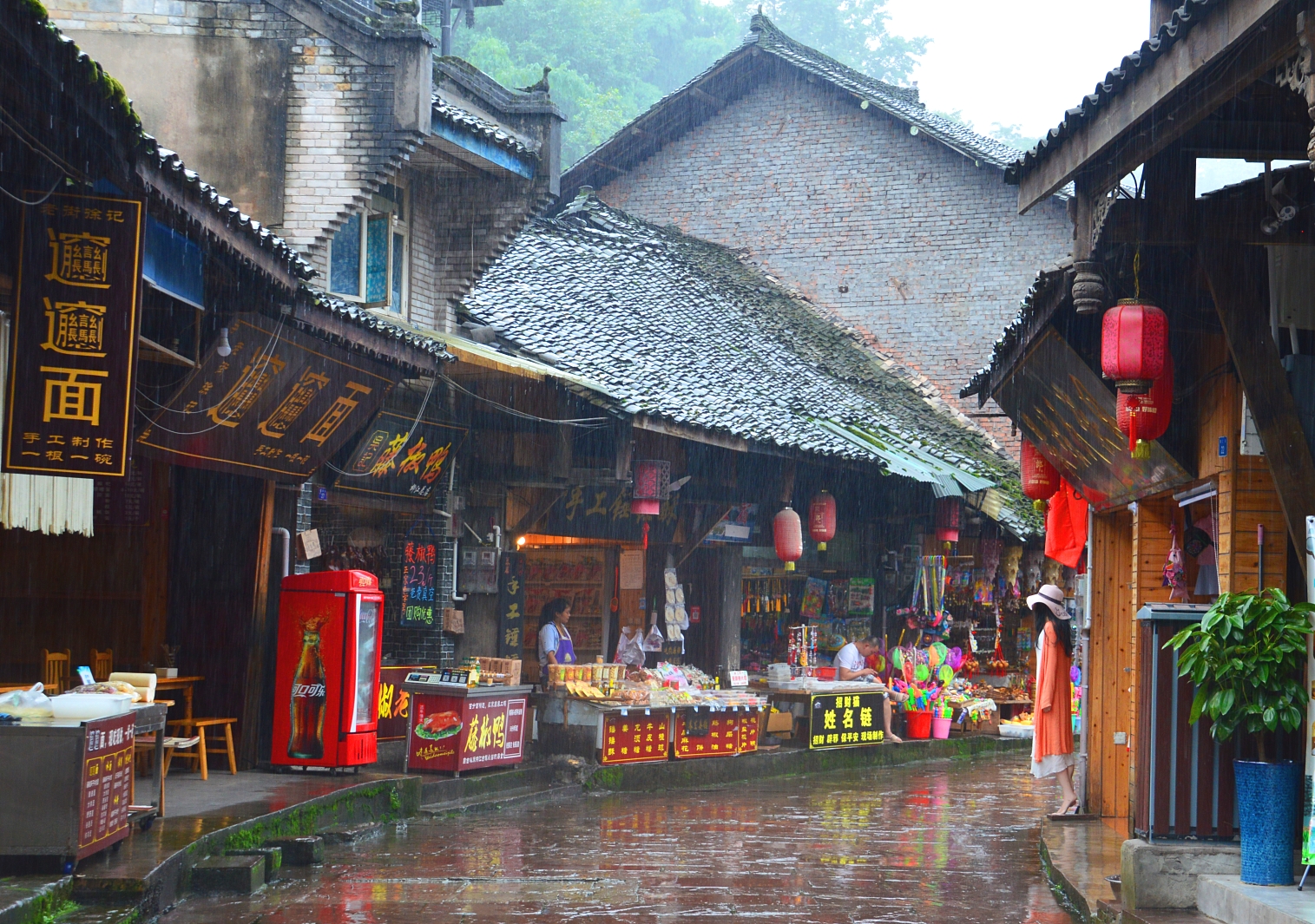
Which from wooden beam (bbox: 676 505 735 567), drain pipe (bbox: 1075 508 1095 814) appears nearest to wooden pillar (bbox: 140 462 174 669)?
wooden beam (bbox: 676 505 735 567)

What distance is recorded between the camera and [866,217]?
25719 millimetres

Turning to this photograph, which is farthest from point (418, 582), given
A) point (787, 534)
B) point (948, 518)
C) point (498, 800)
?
point (948, 518)

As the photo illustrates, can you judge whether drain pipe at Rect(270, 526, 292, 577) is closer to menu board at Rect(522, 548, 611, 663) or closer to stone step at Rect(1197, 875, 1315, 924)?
menu board at Rect(522, 548, 611, 663)

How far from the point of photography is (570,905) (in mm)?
8258

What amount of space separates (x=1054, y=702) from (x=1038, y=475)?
98.4 inches

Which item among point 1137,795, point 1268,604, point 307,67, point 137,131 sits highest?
point 307,67

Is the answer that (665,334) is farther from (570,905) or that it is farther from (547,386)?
(570,905)

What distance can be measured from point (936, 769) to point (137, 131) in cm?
1316

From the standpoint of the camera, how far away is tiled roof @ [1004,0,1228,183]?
5.84 m

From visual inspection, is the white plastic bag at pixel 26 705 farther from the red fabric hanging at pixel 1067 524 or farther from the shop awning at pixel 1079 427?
the red fabric hanging at pixel 1067 524

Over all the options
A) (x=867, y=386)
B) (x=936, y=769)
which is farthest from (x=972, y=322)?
(x=936, y=769)

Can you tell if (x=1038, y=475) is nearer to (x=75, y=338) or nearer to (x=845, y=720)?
(x=845, y=720)

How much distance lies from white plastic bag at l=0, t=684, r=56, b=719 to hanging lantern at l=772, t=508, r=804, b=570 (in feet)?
35.0

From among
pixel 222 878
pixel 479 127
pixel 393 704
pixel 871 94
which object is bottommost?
pixel 222 878
